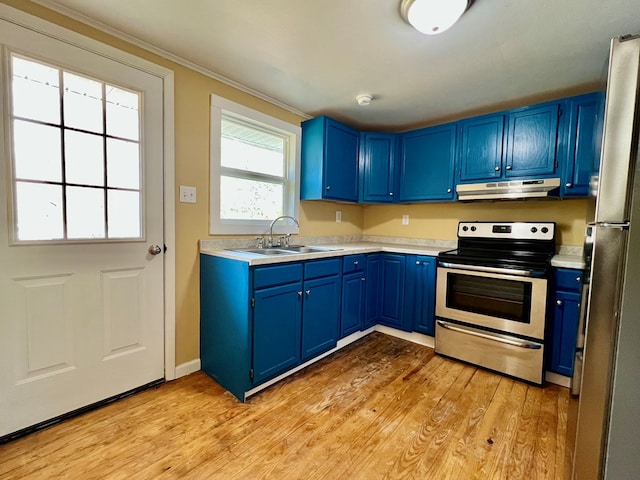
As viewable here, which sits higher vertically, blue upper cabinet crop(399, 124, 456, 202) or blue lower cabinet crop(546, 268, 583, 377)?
blue upper cabinet crop(399, 124, 456, 202)

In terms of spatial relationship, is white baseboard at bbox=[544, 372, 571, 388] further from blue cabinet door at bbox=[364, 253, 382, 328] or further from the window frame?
the window frame

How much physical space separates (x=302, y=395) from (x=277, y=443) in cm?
43

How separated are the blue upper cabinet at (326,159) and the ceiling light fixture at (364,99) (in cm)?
36

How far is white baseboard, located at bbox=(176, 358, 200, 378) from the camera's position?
2055 mm

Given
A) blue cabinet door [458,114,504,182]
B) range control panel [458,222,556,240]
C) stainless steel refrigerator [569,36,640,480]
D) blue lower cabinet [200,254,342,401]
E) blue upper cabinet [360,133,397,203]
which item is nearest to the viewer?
stainless steel refrigerator [569,36,640,480]

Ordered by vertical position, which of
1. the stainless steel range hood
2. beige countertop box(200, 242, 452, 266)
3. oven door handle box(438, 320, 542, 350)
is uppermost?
the stainless steel range hood

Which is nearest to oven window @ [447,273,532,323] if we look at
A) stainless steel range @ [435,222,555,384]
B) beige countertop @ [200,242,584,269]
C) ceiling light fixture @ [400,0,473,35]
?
stainless steel range @ [435,222,555,384]

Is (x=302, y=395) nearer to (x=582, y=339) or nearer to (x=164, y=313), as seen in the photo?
(x=164, y=313)

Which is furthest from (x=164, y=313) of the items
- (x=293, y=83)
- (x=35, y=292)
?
(x=293, y=83)

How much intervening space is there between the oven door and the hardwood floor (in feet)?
1.42

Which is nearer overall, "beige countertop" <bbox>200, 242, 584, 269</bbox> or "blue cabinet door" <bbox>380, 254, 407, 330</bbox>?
"beige countertop" <bbox>200, 242, 584, 269</bbox>

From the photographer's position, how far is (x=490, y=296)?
7.43 ft

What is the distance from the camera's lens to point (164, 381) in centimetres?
199

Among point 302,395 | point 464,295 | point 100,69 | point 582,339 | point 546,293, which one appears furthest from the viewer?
point 464,295
